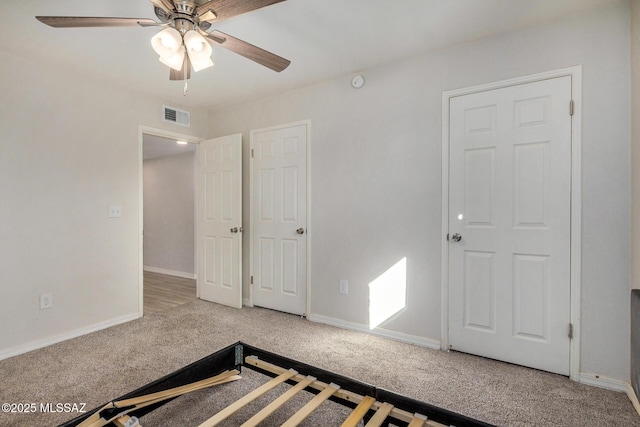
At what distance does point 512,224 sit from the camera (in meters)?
2.29

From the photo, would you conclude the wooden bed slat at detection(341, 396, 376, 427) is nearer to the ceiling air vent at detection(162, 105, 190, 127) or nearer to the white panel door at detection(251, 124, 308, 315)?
the white panel door at detection(251, 124, 308, 315)

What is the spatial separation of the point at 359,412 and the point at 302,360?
1.15 m

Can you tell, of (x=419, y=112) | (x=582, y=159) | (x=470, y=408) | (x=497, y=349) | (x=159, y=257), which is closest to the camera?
(x=470, y=408)

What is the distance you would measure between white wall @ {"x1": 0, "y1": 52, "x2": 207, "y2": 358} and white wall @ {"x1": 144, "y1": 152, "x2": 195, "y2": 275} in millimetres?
2188

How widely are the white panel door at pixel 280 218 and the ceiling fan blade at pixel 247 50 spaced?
4.08 ft

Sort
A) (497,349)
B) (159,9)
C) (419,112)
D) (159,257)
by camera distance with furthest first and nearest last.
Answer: (159,257), (419,112), (497,349), (159,9)

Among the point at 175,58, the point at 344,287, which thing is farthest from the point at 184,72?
the point at 344,287

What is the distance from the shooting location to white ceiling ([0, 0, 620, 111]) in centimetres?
198

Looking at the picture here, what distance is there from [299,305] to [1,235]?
2.56 metres

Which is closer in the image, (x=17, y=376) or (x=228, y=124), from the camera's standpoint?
(x=17, y=376)

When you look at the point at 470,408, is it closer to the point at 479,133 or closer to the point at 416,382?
the point at 416,382


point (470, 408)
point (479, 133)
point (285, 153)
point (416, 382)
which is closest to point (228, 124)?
point (285, 153)

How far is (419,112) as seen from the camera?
2639 millimetres

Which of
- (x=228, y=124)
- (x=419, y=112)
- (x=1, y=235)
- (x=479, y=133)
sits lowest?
(x=1, y=235)
